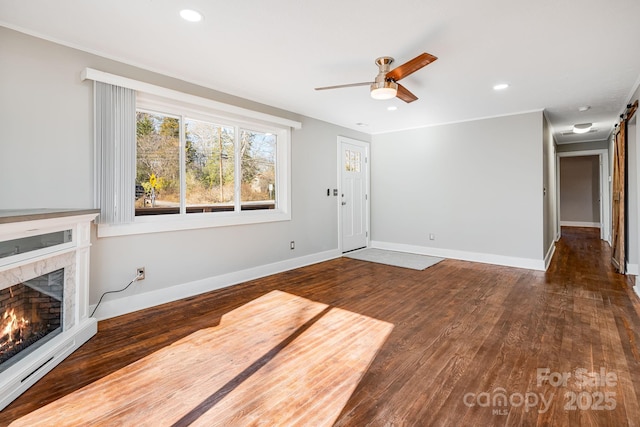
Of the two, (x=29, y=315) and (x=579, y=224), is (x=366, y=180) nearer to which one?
(x=29, y=315)

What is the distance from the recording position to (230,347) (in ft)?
7.63

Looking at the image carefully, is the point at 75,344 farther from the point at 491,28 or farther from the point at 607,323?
the point at 607,323

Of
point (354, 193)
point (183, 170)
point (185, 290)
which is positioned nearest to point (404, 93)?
point (183, 170)

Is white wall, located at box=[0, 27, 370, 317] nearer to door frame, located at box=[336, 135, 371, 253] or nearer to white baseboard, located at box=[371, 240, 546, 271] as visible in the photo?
door frame, located at box=[336, 135, 371, 253]

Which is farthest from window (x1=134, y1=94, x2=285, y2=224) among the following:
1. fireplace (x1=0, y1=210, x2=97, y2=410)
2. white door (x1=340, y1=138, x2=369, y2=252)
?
white door (x1=340, y1=138, x2=369, y2=252)

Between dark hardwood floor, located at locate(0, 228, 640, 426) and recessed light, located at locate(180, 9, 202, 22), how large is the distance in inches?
96.8

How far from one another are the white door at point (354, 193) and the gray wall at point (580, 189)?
7.78 m

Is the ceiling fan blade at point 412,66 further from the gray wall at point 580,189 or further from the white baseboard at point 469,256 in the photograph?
the gray wall at point 580,189

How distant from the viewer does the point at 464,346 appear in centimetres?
231

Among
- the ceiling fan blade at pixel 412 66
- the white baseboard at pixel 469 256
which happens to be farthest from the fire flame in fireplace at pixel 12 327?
the white baseboard at pixel 469 256

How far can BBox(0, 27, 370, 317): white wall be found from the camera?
236cm

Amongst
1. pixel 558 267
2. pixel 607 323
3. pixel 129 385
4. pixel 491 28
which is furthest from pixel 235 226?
pixel 558 267

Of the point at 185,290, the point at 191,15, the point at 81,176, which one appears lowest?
the point at 185,290

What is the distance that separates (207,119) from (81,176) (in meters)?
1.49
